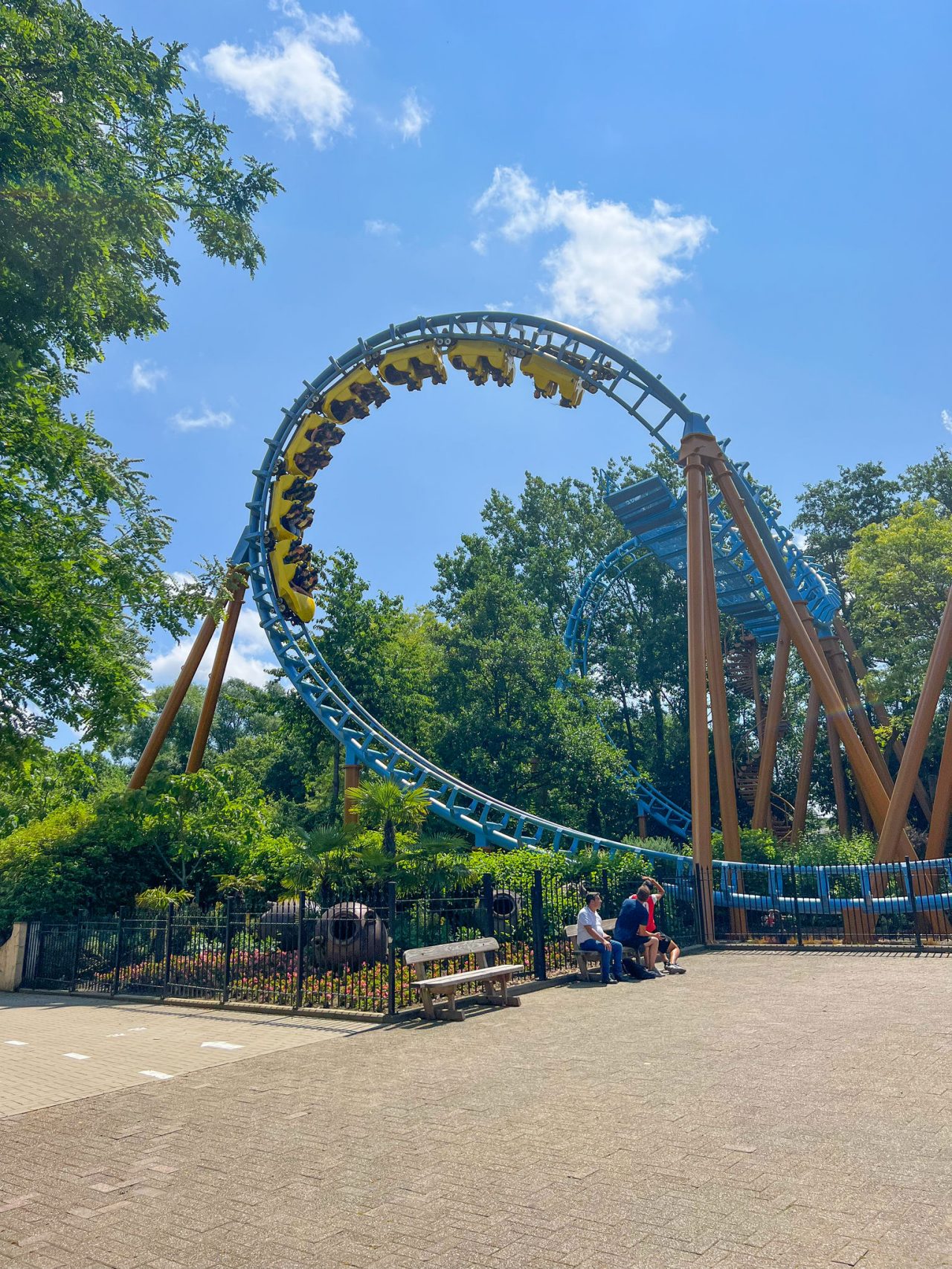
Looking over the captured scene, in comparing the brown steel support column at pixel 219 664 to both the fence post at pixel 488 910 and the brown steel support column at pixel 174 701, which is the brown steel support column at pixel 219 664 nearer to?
the brown steel support column at pixel 174 701

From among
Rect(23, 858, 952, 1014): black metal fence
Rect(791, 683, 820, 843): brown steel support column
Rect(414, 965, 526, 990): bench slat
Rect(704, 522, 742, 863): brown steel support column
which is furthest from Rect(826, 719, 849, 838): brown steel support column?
Rect(414, 965, 526, 990): bench slat

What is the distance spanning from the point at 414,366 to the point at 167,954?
53.0ft

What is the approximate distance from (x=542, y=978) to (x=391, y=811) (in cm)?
486

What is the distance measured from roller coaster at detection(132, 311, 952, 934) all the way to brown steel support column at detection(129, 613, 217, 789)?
8cm

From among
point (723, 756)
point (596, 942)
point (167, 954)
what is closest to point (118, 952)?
point (167, 954)

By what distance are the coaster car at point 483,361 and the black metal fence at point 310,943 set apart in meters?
13.2

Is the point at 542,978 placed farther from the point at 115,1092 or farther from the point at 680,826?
the point at 680,826

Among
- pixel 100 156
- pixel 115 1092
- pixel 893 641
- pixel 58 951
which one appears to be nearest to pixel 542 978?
pixel 115 1092

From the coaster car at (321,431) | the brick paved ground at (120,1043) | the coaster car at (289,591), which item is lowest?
the brick paved ground at (120,1043)

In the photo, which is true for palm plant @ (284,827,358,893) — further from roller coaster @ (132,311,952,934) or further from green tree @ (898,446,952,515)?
green tree @ (898,446,952,515)

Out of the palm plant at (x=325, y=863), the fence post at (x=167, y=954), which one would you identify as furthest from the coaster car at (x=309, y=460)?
the fence post at (x=167, y=954)

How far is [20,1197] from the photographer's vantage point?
16.4ft

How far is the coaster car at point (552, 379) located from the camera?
74.2 ft

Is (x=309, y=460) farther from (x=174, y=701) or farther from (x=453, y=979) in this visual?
(x=453, y=979)
